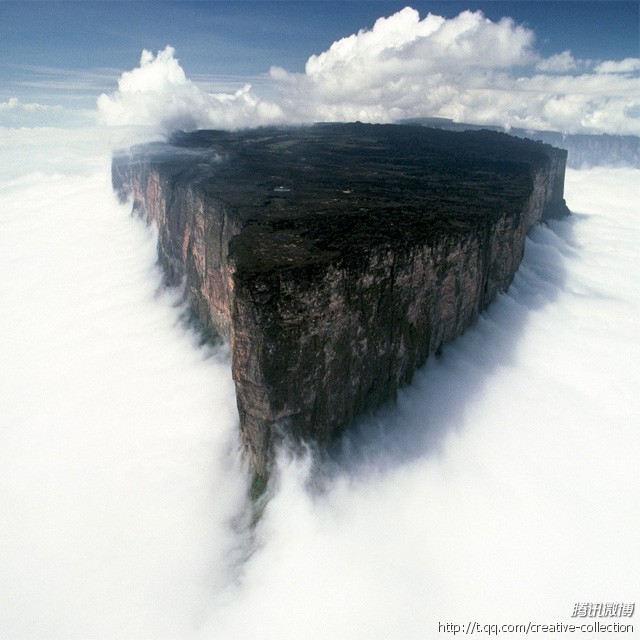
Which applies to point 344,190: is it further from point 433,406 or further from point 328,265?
point 433,406

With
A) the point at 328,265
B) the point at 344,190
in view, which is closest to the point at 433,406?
the point at 328,265

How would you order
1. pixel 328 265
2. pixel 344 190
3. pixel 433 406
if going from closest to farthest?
A: pixel 328 265, pixel 433 406, pixel 344 190

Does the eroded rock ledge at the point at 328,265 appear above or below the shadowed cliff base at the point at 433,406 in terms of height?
above

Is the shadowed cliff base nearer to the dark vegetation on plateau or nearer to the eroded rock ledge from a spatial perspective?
the eroded rock ledge

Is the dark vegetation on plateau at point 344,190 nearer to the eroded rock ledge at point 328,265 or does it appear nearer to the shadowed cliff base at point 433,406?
the eroded rock ledge at point 328,265

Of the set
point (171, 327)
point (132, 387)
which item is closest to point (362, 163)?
point (171, 327)

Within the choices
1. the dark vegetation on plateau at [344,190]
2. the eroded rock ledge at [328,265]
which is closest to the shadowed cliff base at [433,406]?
the eroded rock ledge at [328,265]

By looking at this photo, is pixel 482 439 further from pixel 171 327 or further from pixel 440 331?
pixel 171 327

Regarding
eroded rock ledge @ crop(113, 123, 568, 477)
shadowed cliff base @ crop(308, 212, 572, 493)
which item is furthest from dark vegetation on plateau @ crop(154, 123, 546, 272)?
shadowed cliff base @ crop(308, 212, 572, 493)
